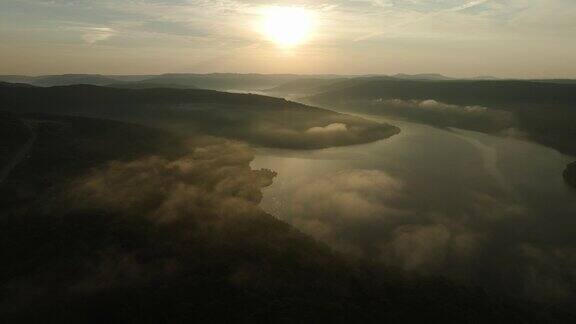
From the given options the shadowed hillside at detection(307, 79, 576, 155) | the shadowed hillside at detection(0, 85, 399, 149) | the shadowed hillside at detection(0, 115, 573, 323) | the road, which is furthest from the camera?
the shadowed hillside at detection(307, 79, 576, 155)

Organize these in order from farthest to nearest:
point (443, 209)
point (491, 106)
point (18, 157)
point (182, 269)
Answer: point (491, 106), point (18, 157), point (443, 209), point (182, 269)

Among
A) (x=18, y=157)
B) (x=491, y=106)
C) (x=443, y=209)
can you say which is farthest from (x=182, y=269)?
(x=491, y=106)

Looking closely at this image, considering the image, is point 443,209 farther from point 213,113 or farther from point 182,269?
point 213,113

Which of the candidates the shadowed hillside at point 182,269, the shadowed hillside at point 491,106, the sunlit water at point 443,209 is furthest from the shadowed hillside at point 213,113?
the shadowed hillside at point 182,269

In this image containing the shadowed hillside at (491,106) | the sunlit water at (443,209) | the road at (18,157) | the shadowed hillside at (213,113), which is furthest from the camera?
the shadowed hillside at (491,106)

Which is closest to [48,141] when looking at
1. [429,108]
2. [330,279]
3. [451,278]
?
[330,279]

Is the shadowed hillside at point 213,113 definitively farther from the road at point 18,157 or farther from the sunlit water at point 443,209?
the road at point 18,157

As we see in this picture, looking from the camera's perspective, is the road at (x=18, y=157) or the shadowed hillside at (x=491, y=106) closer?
the road at (x=18, y=157)

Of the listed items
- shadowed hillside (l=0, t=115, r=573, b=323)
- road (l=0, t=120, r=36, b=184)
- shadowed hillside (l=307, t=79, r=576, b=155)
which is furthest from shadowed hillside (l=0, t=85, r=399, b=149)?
shadowed hillside (l=0, t=115, r=573, b=323)

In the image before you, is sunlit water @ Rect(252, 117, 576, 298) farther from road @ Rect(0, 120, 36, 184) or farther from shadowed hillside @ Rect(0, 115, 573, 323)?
road @ Rect(0, 120, 36, 184)
